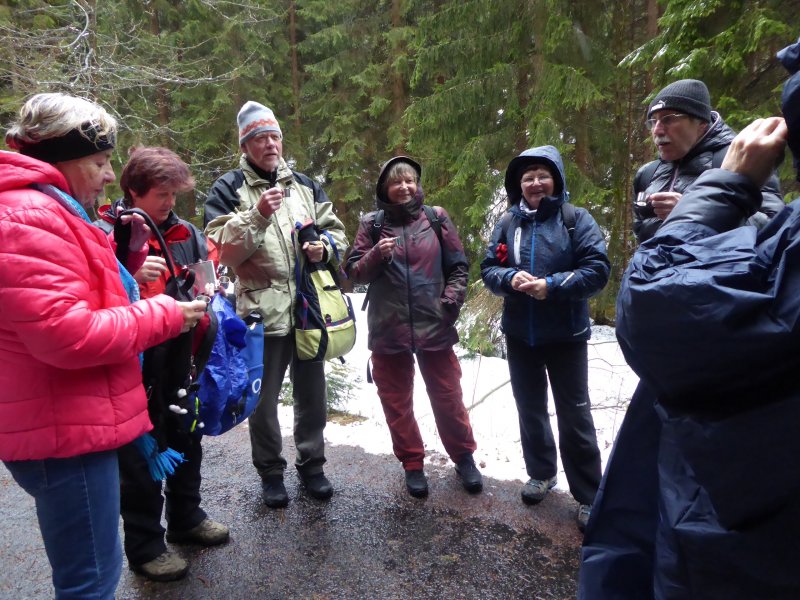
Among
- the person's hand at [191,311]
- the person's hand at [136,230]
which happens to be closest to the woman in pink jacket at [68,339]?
the person's hand at [191,311]

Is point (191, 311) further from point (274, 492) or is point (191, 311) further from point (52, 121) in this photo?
point (274, 492)

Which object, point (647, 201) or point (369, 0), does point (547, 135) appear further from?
point (369, 0)

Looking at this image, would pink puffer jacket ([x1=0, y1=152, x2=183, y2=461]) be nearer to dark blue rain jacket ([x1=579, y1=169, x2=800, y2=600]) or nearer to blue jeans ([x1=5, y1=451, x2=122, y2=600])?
blue jeans ([x1=5, y1=451, x2=122, y2=600])

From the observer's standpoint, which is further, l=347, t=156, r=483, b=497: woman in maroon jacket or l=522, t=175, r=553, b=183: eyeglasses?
l=347, t=156, r=483, b=497: woman in maroon jacket

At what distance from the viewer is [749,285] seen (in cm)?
124

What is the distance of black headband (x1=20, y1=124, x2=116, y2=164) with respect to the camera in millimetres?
2156

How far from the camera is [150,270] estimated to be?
112 inches

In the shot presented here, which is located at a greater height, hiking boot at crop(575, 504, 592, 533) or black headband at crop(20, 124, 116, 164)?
black headband at crop(20, 124, 116, 164)

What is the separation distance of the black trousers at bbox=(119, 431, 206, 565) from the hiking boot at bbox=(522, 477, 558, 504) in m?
2.30

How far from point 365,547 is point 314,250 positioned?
2014mm

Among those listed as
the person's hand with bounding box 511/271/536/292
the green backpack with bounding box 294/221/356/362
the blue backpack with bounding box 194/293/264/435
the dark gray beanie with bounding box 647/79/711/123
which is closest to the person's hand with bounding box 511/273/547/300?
the person's hand with bounding box 511/271/536/292

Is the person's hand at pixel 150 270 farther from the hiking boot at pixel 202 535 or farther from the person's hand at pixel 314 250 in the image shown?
the hiking boot at pixel 202 535

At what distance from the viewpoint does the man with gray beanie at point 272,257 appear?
3.68 meters

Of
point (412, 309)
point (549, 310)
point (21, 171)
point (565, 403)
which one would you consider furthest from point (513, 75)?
point (21, 171)
